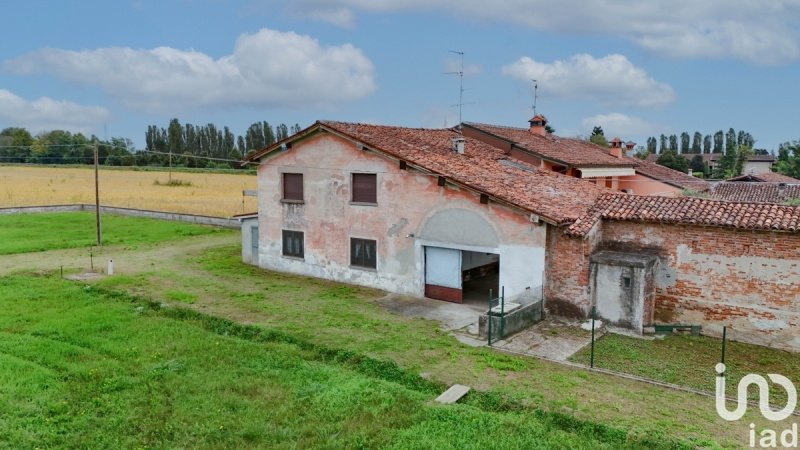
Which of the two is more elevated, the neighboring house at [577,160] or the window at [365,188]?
the neighboring house at [577,160]

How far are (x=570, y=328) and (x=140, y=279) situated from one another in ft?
47.7

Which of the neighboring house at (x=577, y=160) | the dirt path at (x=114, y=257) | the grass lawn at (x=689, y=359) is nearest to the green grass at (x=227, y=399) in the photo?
the grass lawn at (x=689, y=359)

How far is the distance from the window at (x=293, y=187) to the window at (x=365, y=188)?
2.47 metres

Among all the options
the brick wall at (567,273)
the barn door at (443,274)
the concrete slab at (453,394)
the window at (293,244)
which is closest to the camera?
the concrete slab at (453,394)

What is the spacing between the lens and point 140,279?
787 inches

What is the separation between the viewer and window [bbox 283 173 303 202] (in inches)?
824

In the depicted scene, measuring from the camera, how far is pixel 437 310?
655 inches

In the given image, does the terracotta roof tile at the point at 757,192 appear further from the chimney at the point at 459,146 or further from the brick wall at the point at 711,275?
the brick wall at the point at 711,275

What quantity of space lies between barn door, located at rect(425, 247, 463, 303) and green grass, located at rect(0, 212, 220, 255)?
17.6 metres

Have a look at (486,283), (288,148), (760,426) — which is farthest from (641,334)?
(288,148)

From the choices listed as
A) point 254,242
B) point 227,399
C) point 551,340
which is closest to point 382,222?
point 254,242

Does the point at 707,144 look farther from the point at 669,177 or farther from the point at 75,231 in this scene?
the point at 75,231

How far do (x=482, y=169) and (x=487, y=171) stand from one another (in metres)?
0.23

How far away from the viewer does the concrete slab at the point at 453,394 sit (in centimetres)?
1021
